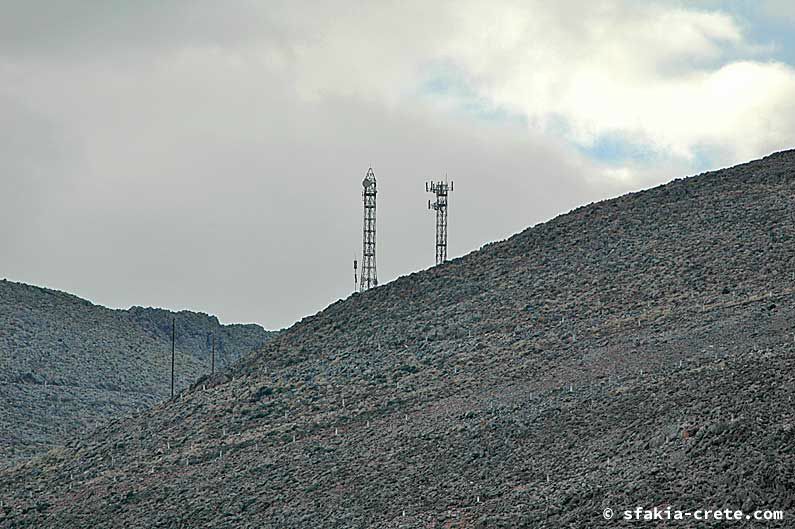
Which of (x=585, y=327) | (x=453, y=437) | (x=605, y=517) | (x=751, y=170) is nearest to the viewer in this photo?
(x=605, y=517)

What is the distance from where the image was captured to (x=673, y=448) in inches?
1218

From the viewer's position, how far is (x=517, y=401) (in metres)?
42.0

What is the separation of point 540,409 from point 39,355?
166ft

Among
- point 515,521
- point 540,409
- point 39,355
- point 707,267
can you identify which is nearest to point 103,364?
point 39,355

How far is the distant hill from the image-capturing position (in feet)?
238

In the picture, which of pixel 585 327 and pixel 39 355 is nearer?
pixel 585 327

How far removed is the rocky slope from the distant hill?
634 inches

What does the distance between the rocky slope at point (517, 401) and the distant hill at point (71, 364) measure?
634 inches

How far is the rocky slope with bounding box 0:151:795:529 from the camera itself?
102ft

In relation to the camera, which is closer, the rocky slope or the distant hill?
the rocky slope

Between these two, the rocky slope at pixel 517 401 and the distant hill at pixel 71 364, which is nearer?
the rocky slope at pixel 517 401

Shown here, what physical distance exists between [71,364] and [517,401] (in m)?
48.1

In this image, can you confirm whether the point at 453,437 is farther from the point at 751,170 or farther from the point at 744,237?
the point at 751,170

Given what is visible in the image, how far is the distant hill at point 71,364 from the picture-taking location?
7262cm
